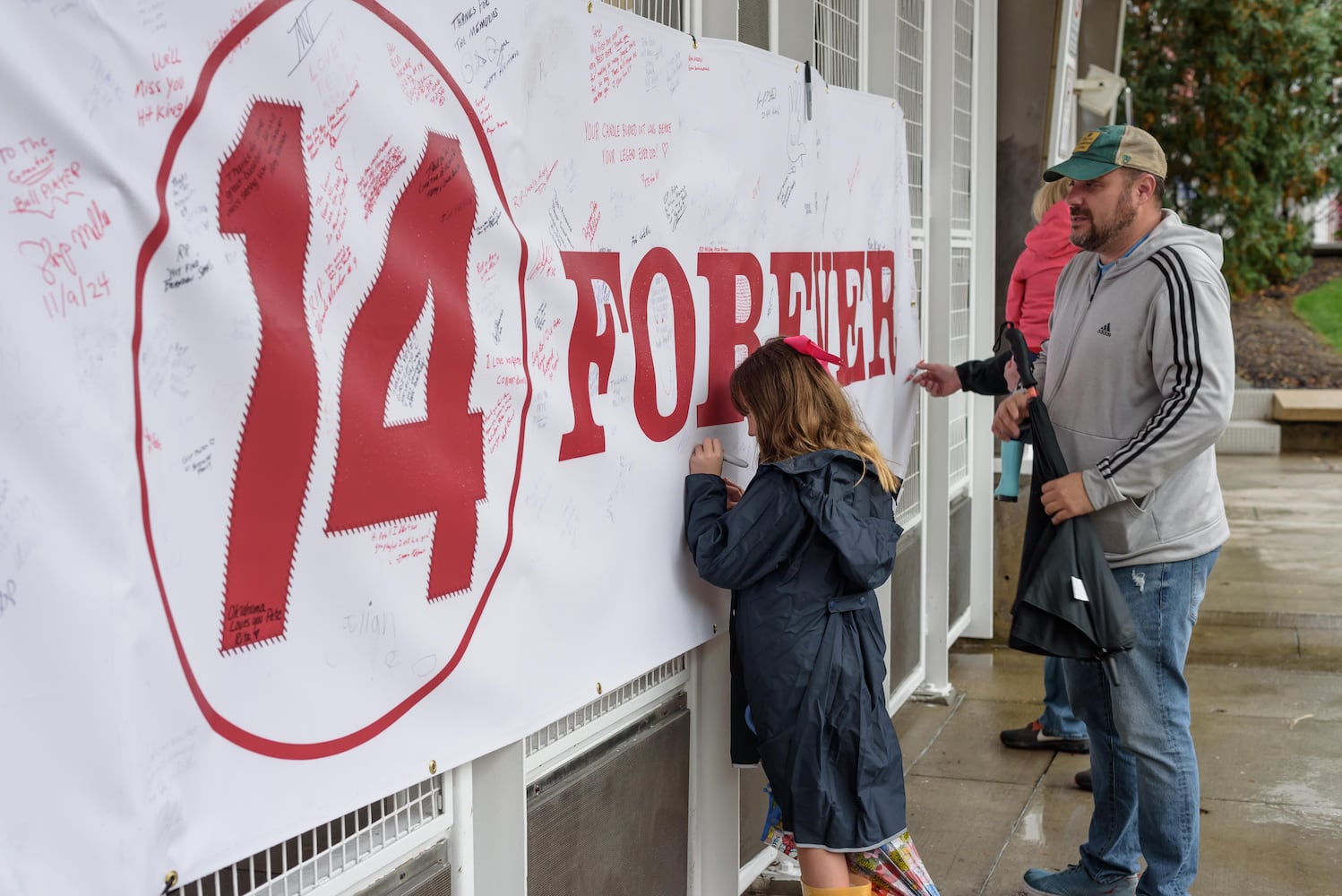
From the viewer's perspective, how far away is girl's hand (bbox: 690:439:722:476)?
3.07 m

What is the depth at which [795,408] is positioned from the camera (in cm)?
305

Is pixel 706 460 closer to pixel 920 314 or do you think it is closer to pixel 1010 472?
pixel 1010 472

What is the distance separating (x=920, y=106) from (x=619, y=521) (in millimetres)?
3316

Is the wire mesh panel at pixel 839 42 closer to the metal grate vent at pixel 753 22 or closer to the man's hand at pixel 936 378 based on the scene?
the metal grate vent at pixel 753 22

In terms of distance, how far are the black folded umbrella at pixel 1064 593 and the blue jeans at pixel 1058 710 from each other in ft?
5.40

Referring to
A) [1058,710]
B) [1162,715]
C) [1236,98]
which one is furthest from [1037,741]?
[1236,98]

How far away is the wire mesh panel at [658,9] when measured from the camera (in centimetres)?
294

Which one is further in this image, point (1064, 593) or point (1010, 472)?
point (1010, 472)

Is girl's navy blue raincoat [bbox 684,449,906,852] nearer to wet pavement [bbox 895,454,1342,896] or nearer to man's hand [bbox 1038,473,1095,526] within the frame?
man's hand [bbox 1038,473,1095,526]

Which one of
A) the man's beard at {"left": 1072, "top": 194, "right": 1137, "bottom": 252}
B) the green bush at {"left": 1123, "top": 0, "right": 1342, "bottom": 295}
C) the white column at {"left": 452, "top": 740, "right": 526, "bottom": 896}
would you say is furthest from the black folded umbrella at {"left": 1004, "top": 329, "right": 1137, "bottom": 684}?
the green bush at {"left": 1123, "top": 0, "right": 1342, "bottom": 295}

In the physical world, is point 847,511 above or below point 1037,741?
above

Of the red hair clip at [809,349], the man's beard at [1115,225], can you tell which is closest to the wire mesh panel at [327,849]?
the red hair clip at [809,349]

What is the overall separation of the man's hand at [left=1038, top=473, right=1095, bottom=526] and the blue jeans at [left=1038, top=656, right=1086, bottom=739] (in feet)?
5.80

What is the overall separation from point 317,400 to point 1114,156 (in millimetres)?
2347
